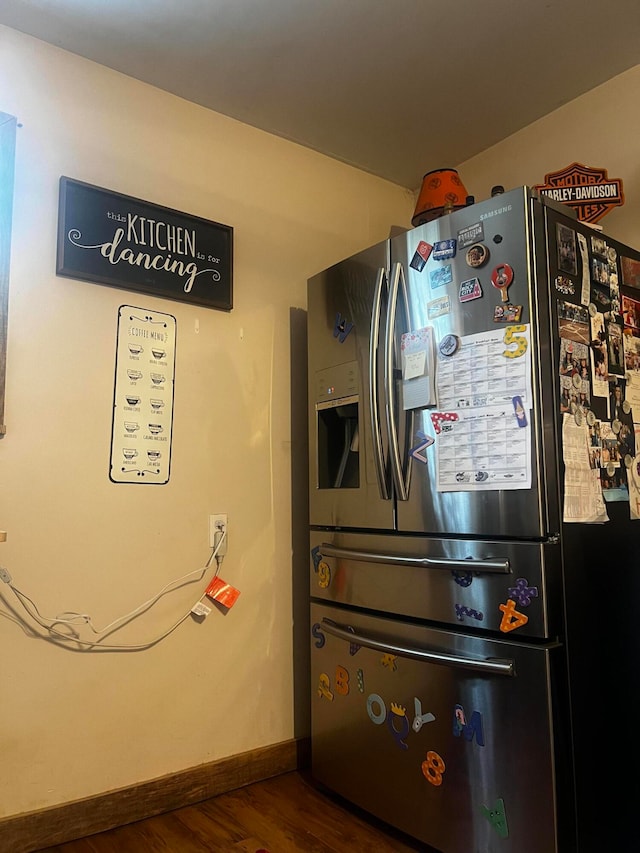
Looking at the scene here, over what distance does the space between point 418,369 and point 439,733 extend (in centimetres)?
93

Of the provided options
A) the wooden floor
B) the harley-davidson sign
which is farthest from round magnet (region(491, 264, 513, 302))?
the wooden floor

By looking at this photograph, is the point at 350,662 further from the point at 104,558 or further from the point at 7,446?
the point at 7,446

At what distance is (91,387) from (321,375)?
0.72m

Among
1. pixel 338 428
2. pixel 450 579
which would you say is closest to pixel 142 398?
pixel 338 428

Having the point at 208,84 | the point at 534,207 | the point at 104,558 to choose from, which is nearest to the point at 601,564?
the point at 534,207

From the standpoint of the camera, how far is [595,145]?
2113 millimetres

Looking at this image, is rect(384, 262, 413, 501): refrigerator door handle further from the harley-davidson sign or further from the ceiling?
the ceiling

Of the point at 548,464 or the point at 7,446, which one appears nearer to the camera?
the point at 548,464

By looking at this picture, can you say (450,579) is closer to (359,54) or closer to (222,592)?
(222,592)

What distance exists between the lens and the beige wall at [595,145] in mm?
2016

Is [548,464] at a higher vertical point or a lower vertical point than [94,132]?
lower

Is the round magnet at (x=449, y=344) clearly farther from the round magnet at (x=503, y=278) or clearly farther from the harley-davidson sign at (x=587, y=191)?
the harley-davidson sign at (x=587, y=191)

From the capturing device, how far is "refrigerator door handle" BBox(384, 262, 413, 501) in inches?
66.6

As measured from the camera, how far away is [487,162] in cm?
250
